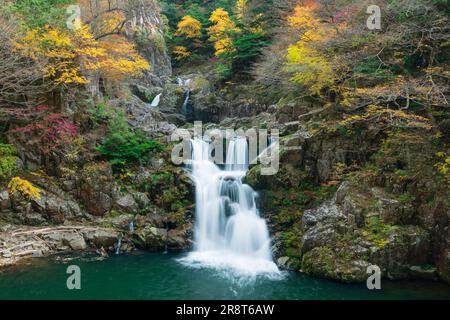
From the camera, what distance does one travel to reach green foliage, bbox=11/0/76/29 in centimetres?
1344

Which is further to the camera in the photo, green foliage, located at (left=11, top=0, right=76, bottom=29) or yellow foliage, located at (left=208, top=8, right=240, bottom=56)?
yellow foliage, located at (left=208, top=8, right=240, bottom=56)

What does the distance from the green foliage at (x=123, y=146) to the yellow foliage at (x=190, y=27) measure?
18.4m

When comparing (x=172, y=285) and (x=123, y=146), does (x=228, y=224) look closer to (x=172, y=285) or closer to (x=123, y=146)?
(x=172, y=285)

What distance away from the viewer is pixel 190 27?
3178 centimetres

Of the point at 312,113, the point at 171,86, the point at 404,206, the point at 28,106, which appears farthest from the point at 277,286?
the point at 171,86

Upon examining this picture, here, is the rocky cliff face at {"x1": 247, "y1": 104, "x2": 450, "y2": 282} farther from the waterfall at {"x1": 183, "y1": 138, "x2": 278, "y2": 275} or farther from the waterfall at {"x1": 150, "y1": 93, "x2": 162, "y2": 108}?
the waterfall at {"x1": 150, "y1": 93, "x2": 162, "y2": 108}

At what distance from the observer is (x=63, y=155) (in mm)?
14641

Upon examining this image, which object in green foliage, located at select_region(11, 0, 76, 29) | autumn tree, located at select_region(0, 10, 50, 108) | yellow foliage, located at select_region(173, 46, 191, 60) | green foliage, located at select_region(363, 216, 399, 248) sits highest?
yellow foliage, located at select_region(173, 46, 191, 60)

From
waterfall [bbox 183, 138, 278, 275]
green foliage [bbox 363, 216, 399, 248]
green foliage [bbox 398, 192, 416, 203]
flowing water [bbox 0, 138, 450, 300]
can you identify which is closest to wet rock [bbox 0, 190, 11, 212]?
flowing water [bbox 0, 138, 450, 300]

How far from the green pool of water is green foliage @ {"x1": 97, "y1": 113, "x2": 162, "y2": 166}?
519 cm

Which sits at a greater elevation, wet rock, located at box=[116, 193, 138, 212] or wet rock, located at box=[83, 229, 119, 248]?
wet rock, located at box=[116, 193, 138, 212]

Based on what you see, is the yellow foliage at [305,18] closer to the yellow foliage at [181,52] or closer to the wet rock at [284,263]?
the wet rock at [284,263]

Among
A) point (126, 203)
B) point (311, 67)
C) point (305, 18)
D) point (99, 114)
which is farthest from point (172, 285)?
point (305, 18)

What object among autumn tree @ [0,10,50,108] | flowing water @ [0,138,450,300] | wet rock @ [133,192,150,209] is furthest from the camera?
wet rock @ [133,192,150,209]
